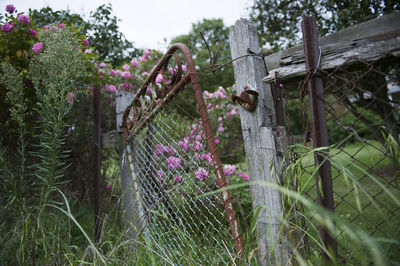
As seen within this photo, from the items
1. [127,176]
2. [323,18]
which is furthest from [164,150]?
[323,18]

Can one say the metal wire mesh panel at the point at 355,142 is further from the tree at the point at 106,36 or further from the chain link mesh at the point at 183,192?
the tree at the point at 106,36

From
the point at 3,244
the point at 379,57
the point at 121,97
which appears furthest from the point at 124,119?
the point at 379,57

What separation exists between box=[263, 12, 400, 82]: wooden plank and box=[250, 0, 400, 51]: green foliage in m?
1.68

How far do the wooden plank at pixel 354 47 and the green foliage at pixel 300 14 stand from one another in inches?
66.3

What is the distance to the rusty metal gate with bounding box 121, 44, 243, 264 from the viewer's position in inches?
49.8

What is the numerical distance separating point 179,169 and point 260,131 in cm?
106

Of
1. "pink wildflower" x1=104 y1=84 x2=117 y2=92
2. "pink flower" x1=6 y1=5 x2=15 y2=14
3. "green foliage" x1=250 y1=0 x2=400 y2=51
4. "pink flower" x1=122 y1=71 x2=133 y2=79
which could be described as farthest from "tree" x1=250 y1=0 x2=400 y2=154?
"pink flower" x1=6 y1=5 x2=15 y2=14

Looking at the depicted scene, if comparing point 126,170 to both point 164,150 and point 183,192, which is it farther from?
point 183,192

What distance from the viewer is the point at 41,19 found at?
413 cm

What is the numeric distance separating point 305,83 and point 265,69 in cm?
23

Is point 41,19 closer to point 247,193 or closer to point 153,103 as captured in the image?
point 153,103

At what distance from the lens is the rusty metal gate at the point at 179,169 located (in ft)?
4.15

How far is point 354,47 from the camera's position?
2.76 ft

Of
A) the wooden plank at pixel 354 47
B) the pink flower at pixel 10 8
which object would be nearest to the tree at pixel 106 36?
the pink flower at pixel 10 8
